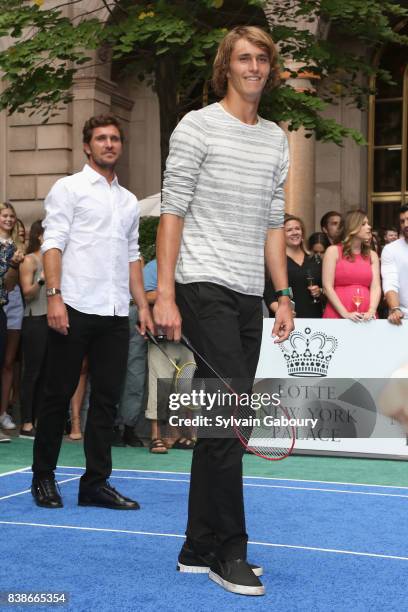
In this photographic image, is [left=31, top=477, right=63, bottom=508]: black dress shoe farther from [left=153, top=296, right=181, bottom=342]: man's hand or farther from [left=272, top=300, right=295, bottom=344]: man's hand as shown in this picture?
[left=153, top=296, right=181, bottom=342]: man's hand

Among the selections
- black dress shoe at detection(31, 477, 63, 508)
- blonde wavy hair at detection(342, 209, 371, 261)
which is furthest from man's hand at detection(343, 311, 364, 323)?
black dress shoe at detection(31, 477, 63, 508)

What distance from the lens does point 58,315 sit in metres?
6.39

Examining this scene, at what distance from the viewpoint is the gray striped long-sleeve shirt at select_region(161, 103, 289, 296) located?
4.71m

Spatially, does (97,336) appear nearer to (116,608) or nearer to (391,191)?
(116,608)

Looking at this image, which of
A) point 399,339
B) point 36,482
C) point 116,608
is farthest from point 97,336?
point 399,339

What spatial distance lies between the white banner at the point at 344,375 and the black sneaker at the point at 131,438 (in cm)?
143

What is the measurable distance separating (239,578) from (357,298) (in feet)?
18.8

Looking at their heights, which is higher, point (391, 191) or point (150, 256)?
point (391, 191)

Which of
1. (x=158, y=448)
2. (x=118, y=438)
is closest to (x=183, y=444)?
(x=158, y=448)

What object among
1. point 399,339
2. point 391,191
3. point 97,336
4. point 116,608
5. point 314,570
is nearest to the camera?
point 116,608

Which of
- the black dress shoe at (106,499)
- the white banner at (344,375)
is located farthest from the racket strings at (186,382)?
the white banner at (344,375)

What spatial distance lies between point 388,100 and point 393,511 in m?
15.1

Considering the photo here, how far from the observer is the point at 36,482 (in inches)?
266

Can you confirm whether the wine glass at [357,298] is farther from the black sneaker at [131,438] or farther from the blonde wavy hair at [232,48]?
the blonde wavy hair at [232,48]
